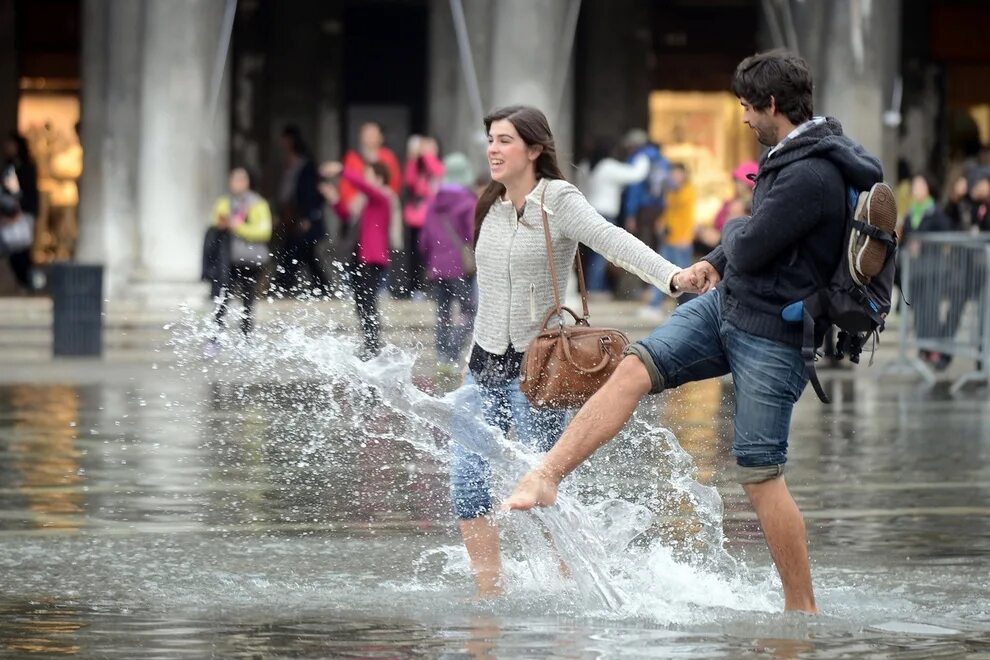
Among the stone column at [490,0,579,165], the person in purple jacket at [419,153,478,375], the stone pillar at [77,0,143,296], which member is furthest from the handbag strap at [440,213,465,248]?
the stone pillar at [77,0,143,296]

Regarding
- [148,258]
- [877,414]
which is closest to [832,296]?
[877,414]

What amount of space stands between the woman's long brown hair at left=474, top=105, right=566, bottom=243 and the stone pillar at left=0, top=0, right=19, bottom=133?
2416 cm

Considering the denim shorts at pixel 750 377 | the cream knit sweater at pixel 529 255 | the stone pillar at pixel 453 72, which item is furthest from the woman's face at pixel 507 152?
the stone pillar at pixel 453 72

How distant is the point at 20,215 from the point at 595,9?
368 inches

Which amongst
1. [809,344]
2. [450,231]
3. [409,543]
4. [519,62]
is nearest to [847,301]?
[809,344]

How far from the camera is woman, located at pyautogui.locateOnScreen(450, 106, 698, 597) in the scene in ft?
26.0

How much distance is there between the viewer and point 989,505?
10977 mm

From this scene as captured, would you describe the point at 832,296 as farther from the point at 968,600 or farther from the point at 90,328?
the point at 90,328

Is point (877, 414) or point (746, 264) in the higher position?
point (746, 264)

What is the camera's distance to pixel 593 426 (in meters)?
7.38

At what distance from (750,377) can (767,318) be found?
19cm

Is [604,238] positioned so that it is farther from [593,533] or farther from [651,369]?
[593,533]

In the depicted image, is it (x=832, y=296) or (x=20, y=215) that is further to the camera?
(x=20, y=215)

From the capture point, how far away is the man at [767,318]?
727cm
